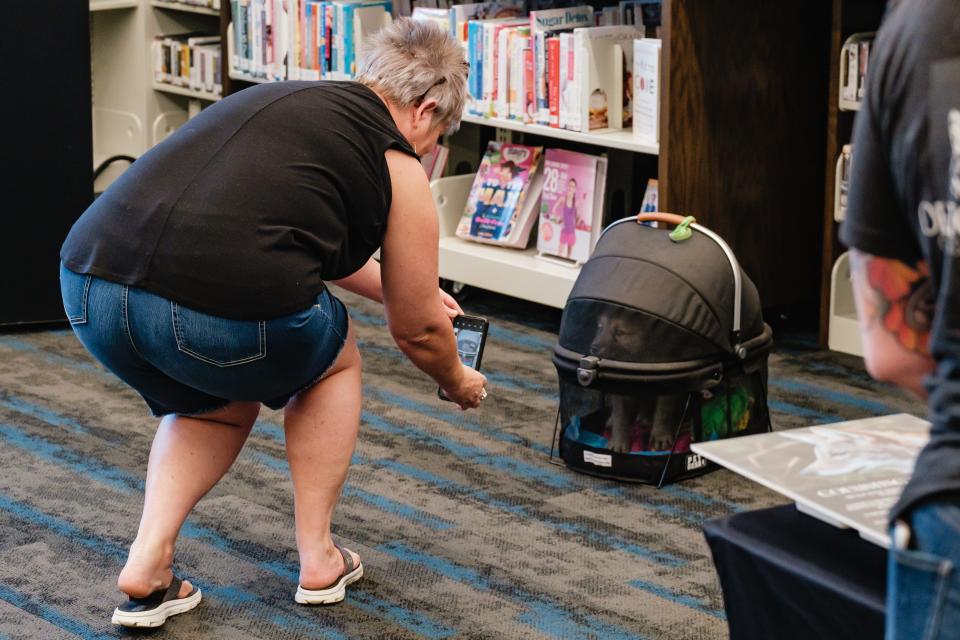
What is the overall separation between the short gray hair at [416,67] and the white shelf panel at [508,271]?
191 cm

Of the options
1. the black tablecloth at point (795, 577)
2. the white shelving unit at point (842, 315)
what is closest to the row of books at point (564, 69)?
the white shelving unit at point (842, 315)

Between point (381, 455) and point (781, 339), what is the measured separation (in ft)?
4.93

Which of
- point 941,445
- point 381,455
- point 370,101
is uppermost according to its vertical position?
point 370,101

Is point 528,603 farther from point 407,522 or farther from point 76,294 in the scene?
point 76,294

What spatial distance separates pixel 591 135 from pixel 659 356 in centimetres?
133

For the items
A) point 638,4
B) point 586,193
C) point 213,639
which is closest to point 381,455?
point 213,639

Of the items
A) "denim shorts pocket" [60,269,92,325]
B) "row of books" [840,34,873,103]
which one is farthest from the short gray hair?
"row of books" [840,34,873,103]

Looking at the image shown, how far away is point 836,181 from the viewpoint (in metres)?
3.84

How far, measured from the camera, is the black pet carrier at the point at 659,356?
2.90m

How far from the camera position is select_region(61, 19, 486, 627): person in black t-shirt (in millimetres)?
2066

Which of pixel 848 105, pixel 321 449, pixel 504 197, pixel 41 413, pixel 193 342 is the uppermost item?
pixel 848 105

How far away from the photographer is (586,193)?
4301mm

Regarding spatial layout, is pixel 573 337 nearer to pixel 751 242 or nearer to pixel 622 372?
pixel 622 372

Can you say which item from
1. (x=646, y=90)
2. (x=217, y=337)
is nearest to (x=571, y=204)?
(x=646, y=90)
